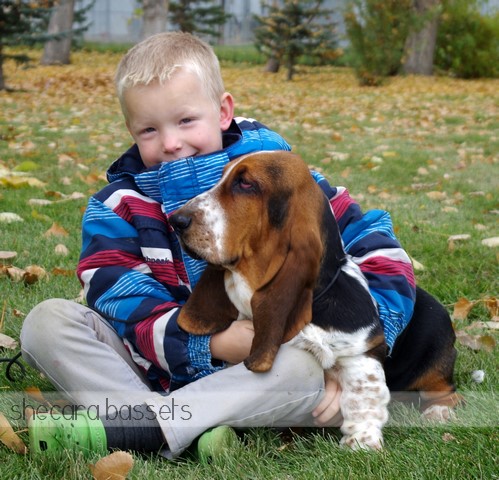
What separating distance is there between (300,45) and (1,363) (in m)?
21.1

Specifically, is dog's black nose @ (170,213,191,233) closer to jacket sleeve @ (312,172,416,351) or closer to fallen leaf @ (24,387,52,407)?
jacket sleeve @ (312,172,416,351)

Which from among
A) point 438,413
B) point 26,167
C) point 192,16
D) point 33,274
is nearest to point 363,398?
point 438,413

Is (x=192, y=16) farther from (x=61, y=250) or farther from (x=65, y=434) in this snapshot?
(x=65, y=434)

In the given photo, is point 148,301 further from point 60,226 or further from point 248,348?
point 60,226

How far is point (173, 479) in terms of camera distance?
8.20ft

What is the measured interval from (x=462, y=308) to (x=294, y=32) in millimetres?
20577

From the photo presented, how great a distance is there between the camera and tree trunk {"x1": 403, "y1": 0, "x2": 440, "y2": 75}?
74.5ft

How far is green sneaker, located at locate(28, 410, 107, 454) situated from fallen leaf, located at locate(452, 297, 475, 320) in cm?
227

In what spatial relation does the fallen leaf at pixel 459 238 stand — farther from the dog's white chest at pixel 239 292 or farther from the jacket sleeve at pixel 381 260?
the dog's white chest at pixel 239 292

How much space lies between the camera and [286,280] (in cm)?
246

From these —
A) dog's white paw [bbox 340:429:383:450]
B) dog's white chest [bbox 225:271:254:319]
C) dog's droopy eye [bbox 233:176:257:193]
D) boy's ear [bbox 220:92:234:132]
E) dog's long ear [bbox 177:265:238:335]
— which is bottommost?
dog's white paw [bbox 340:429:383:450]

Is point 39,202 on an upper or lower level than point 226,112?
lower

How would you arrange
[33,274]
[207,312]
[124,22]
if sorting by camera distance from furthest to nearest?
[124,22] → [33,274] → [207,312]

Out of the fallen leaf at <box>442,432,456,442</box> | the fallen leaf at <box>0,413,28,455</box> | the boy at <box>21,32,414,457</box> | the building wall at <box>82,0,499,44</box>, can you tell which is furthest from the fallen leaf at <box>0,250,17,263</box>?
the building wall at <box>82,0,499,44</box>
